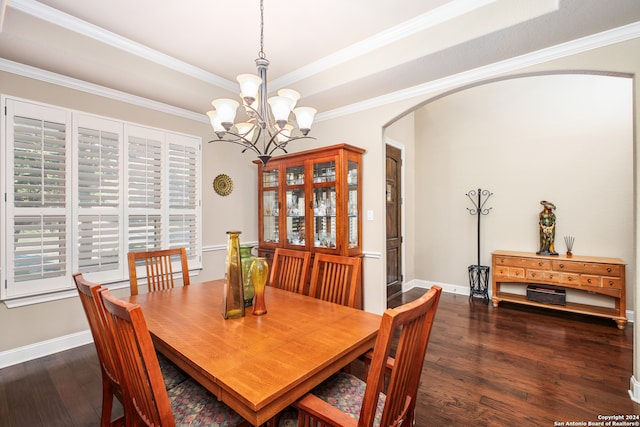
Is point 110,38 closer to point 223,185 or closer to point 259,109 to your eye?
point 259,109

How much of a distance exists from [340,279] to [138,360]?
1326mm

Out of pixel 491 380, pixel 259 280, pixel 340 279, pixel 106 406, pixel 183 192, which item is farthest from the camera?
pixel 183 192

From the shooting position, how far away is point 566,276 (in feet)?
11.9

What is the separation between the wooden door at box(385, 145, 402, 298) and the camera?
4.46m

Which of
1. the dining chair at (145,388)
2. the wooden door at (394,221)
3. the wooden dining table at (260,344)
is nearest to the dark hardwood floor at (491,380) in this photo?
the wooden dining table at (260,344)

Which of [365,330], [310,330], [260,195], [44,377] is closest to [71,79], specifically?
[260,195]

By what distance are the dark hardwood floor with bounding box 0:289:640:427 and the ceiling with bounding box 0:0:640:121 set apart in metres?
2.60

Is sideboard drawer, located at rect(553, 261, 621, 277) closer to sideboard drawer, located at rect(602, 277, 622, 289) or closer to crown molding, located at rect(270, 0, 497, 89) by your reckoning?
sideboard drawer, located at rect(602, 277, 622, 289)

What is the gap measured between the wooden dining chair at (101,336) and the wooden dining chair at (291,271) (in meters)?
1.20

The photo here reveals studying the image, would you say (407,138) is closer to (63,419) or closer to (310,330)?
(310,330)

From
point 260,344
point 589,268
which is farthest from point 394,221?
point 260,344

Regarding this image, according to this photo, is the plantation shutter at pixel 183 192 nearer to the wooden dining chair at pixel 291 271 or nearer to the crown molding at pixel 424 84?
the crown molding at pixel 424 84

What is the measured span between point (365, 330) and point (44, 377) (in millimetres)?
2713

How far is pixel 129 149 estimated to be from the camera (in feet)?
10.4
